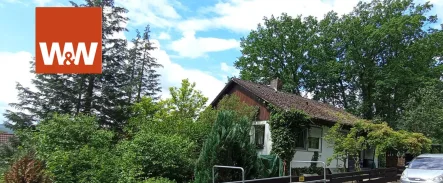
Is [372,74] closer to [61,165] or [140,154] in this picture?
[140,154]

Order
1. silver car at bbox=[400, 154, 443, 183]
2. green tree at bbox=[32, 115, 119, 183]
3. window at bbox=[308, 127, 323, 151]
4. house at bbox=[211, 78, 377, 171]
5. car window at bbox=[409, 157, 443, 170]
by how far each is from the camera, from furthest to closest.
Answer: window at bbox=[308, 127, 323, 151], house at bbox=[211, 78, 377, 171], car window at bbox=[409, 157, 443, 170], silver car at bbox=[400, 154, 443, 183], green tree at bbox=[32, 115, 119, 183]

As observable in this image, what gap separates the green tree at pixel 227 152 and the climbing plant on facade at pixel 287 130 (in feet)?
20.2

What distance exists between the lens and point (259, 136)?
2255cm

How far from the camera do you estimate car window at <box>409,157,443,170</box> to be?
15059 mm

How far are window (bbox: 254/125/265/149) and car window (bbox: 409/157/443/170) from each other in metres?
8.19

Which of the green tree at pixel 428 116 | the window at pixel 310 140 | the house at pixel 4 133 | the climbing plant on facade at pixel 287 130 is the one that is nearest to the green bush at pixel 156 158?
the climbing plant on facade at pixel 287 130

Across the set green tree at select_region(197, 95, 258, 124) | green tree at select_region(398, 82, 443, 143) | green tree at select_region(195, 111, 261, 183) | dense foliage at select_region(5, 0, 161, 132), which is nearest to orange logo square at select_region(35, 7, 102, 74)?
green tree at select_region(195, 111, 261, 183)

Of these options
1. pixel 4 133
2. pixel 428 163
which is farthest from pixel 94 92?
pixel 428 163

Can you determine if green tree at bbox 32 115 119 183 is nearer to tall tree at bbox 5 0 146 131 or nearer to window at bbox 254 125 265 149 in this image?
window at bbox 254 125 265 149

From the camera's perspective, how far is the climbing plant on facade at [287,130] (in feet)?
66.3

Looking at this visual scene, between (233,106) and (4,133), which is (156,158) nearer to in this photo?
(233,106)

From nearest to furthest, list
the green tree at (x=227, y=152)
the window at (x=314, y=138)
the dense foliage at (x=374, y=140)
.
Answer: the green tree at (x=227, y=152) → the dense foliage at (x=374, y=140) → the window at (x=314, y=138)

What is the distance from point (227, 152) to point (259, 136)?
9340mm

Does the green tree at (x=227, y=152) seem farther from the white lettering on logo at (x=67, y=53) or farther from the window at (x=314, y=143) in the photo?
the window at (x=314, y=143)
